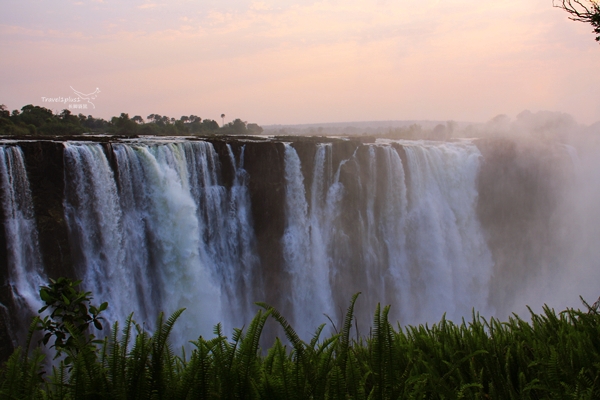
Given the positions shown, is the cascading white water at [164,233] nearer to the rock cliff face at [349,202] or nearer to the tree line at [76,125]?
the rock cliff face at [349,202]

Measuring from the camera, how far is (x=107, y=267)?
14.6 meters

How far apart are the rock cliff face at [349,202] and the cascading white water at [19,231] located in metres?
0.22

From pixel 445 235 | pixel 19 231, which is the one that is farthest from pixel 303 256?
pixel 19 231

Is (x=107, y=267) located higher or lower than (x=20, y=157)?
lower

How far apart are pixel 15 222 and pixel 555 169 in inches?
1116

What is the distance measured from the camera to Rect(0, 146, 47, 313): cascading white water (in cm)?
1278

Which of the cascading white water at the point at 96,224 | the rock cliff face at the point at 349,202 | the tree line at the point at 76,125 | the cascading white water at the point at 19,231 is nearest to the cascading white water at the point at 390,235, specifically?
the rock cliff face at the point at 349,202

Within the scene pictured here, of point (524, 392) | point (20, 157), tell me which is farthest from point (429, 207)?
point (524, 392)

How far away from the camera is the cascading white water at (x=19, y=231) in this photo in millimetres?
12781

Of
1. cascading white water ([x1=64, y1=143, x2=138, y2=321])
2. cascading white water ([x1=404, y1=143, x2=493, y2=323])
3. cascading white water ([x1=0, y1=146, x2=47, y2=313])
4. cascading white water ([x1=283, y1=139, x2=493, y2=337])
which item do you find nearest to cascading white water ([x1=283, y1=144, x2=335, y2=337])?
cascading white water ([x1=283, y1=139, x2=493, y2=337])

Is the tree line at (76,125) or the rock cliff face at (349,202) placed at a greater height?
the tree line at (76,125)

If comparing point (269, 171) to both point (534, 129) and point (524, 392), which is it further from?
point (534, 129)

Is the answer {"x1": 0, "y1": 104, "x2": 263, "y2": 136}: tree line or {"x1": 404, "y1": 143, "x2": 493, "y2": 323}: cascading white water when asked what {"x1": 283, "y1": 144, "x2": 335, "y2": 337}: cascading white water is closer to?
{"x1": 404, "y1": 143, "x2": 493, "y2": 323}: cascading white water

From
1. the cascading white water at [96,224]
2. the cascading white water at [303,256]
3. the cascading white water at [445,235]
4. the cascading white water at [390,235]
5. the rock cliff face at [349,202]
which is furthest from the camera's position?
the cascading white water at [445,235]
